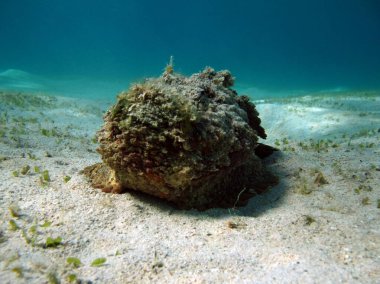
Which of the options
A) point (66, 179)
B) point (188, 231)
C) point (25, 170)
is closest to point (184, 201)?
point (188, 231)

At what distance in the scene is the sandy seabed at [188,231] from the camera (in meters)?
2.62

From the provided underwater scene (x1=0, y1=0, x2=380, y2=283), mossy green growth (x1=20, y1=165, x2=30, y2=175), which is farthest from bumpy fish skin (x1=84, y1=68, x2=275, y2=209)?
mossy green growth (x1=20, y1=165, x2=30, y2=175)

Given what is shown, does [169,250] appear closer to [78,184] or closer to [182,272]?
[182,272]

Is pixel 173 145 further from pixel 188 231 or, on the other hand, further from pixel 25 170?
pixel 25 170

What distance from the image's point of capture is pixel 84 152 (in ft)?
24.7

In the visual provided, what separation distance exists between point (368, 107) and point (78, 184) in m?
14.0

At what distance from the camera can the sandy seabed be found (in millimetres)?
2625

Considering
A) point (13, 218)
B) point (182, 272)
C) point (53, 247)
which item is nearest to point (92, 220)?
point (53, 247)

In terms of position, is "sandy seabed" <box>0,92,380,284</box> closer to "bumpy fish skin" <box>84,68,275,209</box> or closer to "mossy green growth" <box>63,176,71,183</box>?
"mossy green growth" <box>63,176,71,183</box>

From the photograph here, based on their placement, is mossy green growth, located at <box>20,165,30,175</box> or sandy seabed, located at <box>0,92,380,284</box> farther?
mossy green growth, located at <box>20,165,30,175</box>

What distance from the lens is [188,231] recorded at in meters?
3.53

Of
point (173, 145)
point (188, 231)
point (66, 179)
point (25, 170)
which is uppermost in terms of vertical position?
point (173, 145)

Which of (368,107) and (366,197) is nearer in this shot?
(366,197)

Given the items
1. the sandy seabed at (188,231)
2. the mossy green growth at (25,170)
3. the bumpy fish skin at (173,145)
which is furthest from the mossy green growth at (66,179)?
the mossy green growth at (25,170)
